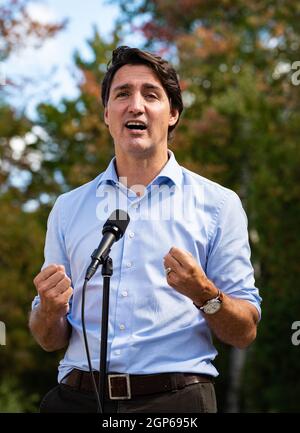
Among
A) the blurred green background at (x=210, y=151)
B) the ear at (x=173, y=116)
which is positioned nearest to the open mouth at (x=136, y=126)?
the ear at (x=173, y=116)

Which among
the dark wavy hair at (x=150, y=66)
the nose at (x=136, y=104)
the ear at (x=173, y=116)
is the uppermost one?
the dark wavy hair at (x=150, y=66)

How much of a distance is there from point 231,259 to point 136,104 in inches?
27.1

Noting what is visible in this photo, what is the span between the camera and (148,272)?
9.96 ft

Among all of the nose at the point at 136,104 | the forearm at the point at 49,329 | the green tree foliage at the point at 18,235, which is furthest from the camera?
the green tree foliage at the point at 18,235

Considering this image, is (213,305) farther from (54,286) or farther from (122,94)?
(122,94)

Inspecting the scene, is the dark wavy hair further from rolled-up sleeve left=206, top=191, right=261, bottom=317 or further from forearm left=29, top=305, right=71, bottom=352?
forearm left=29, top=305, right=71, bottom=352

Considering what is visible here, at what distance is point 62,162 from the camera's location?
56.0 feet

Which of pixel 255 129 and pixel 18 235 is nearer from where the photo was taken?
pixel 18 235

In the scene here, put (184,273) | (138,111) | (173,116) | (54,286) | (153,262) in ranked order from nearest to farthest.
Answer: (184,273) < (54,286) < (153,262) < (138,111) < (173,116)

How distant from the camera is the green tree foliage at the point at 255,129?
→ 43.6 ft

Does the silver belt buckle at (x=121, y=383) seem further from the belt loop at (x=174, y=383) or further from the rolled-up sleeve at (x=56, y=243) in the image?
the rolled-up sleeve at (x=56, y=243)

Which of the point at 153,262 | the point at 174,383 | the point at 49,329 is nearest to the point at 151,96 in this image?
the point at 153,262

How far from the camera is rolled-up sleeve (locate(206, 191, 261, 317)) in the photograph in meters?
3.07

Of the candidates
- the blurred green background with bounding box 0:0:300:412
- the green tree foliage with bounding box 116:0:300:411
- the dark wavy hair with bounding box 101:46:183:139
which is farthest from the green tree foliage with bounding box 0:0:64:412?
the dark wavy hair with bounding box 101:46:183:139
